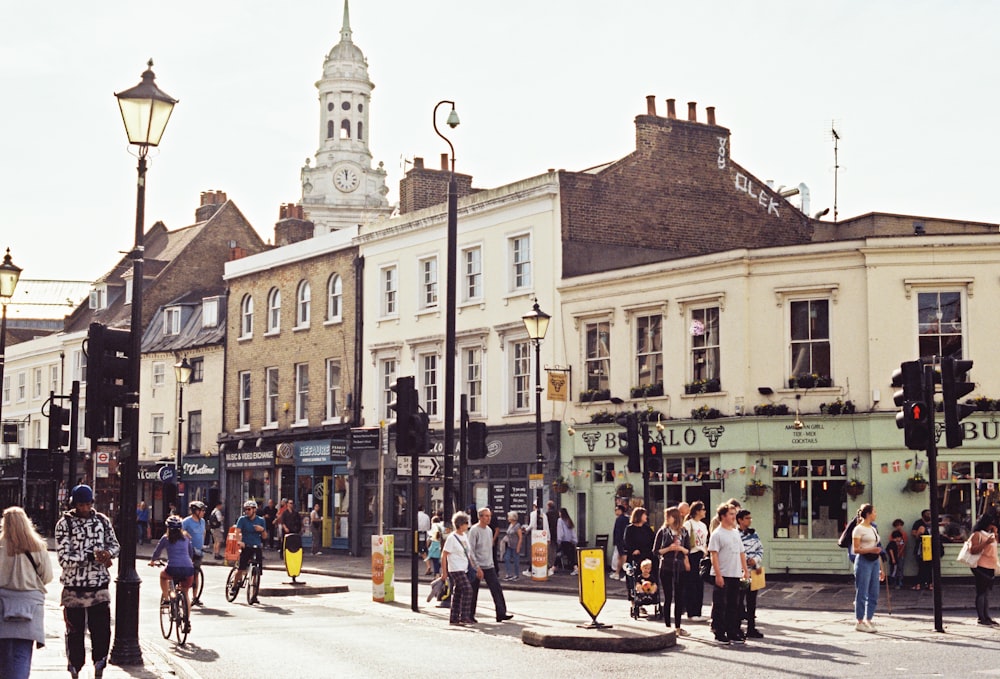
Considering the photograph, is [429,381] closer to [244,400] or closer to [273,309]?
[273,309]

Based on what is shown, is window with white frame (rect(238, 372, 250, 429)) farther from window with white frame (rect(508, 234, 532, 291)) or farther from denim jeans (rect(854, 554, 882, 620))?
denim jeans (rect(854, 554, 882, 620))

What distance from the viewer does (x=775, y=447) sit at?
29969mm

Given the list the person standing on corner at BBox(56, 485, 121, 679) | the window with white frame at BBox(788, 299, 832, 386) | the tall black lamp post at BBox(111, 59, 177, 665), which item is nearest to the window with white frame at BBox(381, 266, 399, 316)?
the window with white frame at BBox(788, 299, 832, 386)

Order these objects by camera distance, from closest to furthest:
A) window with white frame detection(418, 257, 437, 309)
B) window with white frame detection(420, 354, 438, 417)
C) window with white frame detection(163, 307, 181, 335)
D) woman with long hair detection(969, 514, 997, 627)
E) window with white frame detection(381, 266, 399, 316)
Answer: woman with long hair detection(969, 514, 997, 627) < window with white frame detection(420, 354, 438, 417) < window with white frame detection(418, 257, 437, 309) < window with white frame detection(381, 266, 399, 316) < window with white frame detection(163, 307, 181, 335)

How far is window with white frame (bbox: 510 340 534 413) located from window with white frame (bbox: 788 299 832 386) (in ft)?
27.1

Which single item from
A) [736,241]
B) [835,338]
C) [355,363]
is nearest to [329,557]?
[355,363]

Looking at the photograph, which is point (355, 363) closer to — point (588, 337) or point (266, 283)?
point (266, 283)

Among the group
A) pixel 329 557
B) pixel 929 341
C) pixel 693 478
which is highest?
pixel 929 341

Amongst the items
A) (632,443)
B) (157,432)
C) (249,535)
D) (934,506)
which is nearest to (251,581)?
(249,535)

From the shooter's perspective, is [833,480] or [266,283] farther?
[266,283]

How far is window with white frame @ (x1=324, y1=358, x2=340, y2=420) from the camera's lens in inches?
1726

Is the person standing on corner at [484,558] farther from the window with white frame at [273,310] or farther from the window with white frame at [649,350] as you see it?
the window with white frame at [273,310]

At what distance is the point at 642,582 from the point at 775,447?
10928 millimetres

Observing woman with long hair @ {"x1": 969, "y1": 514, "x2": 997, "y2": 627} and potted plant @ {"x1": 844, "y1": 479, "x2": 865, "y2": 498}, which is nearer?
woman with long hair @ {"x1": 969, "y1": 514, "x2": 997, "y2": 627}
